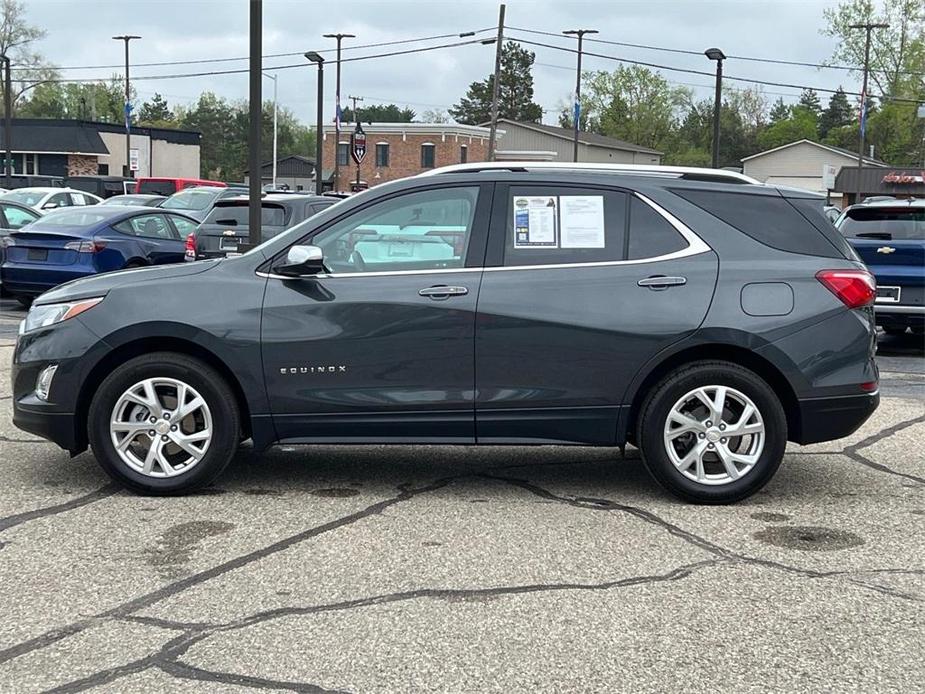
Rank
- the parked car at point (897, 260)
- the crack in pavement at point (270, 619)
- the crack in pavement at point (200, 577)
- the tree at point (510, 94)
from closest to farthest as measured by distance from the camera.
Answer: the crack in pavement at point (270, 619) → the crack in pavement at point (200, 577) → the parked car at point (897, 260) → the tree at point (510, 94)

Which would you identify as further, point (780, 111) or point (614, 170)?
point (780, 111)

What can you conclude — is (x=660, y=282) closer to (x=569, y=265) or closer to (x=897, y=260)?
(x=569, y=265)

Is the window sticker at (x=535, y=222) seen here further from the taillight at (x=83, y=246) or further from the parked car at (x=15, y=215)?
the parked car at (x=15, y=215)

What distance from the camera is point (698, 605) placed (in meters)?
4.53

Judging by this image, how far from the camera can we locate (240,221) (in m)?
14.7

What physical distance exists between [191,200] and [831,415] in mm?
21944

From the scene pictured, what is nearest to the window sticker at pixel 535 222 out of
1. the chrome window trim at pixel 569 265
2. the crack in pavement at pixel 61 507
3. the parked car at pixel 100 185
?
the chrome window trim at pixel 569 265

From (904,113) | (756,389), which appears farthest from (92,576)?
(904,113)

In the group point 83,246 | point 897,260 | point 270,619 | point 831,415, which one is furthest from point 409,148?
Answer: point 270,619

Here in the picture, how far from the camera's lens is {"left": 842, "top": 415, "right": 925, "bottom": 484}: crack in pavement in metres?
6.91

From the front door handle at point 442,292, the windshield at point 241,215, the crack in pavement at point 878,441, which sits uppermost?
the windshield at point 241,215

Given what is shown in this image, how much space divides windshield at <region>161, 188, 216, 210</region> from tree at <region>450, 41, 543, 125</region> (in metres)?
91.7

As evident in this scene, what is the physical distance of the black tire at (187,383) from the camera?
5.99 metres

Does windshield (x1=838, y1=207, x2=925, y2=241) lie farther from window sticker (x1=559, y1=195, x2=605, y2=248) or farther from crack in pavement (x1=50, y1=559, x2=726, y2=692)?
crack in pavement (x1=50, y1=559, x2=726, y2=692)
